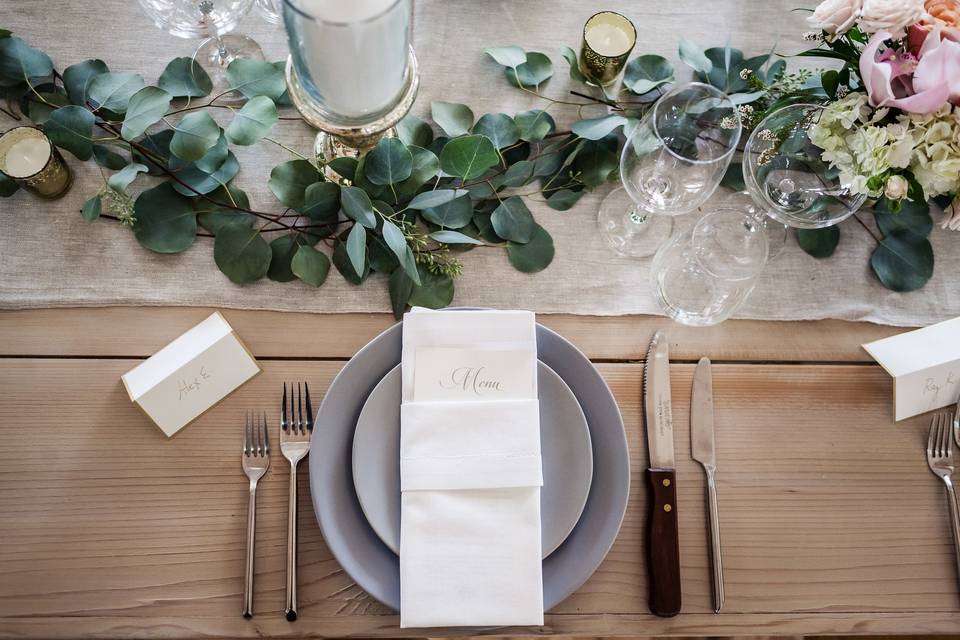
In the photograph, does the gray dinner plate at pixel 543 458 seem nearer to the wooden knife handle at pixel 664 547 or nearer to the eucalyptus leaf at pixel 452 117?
the wooden knife handle at pixel 664 547

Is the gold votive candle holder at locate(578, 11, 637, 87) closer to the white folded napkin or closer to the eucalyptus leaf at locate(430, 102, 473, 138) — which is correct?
the eucalyptus leaf at locate(430, 102, 473, 138)

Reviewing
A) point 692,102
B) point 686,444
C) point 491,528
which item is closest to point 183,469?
point 491,528

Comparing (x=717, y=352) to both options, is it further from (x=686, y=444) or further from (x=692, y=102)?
(x=692, y=102)

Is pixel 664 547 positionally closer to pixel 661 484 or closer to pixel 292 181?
pixel 661 484

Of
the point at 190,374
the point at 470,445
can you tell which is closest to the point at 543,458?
the point at 470,445

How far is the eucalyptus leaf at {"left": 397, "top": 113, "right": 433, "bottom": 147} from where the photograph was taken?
2.85 feet

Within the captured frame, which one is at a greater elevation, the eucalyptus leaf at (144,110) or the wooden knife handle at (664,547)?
the eucalyptus leaf at (144,110)

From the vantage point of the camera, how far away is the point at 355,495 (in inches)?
29.0

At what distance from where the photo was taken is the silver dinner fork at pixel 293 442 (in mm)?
722

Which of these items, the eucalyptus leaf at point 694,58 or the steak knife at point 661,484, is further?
the eucalyptus leaf at point 694,58

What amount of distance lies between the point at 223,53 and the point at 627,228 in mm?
633

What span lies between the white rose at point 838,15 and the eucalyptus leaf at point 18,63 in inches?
37.9

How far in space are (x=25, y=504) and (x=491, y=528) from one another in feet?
1.77

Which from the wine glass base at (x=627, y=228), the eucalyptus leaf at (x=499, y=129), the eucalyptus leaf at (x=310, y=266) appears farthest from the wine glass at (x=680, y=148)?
the eucalyptus leaf at (x=310, y=266)
